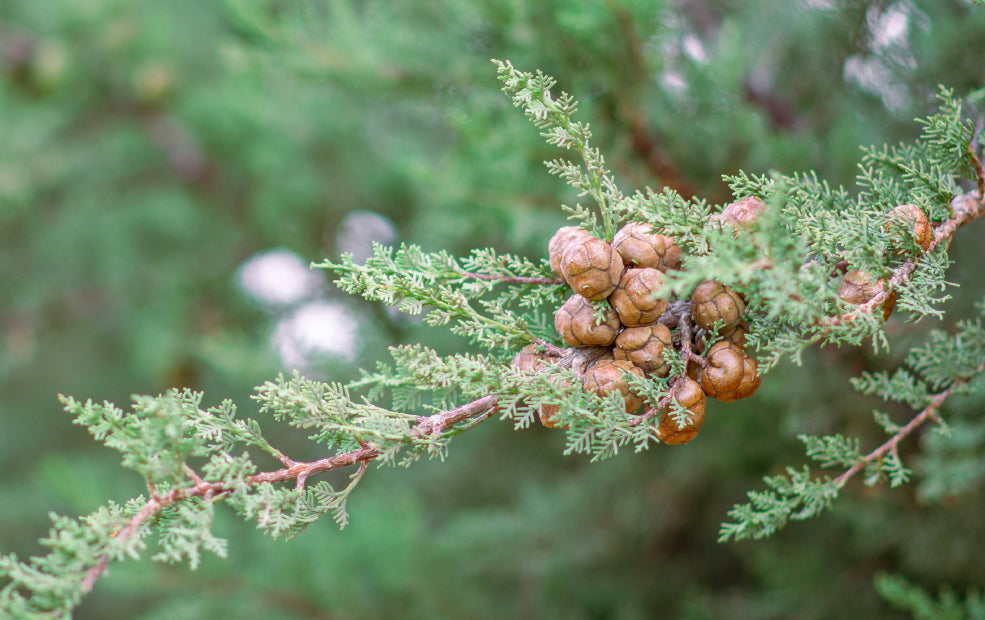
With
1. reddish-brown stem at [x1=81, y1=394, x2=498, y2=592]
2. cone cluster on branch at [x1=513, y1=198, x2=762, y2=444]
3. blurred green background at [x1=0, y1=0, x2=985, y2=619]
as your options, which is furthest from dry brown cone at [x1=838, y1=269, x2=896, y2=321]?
blurred green background at [x1=0, y1=0, x2=985, y2=619]

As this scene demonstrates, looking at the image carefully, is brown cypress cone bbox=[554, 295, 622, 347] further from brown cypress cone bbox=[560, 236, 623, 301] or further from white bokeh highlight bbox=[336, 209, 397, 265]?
white bokeh highlight bbox=[336, 209, 397, 265]

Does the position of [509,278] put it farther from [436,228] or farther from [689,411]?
[436,228]

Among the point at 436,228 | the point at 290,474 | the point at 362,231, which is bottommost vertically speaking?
the point at 290,474

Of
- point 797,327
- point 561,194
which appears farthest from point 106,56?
point 797,327

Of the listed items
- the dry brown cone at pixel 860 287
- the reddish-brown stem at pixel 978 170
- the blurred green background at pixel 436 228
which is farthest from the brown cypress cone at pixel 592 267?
the blurred green background at pixel 436 228

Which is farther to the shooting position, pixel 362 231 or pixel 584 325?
pixel 362 231

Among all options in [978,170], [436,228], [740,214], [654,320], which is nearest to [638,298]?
[654,320]

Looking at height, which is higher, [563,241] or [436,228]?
[436,228]
